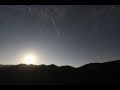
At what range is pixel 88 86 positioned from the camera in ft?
6.48
